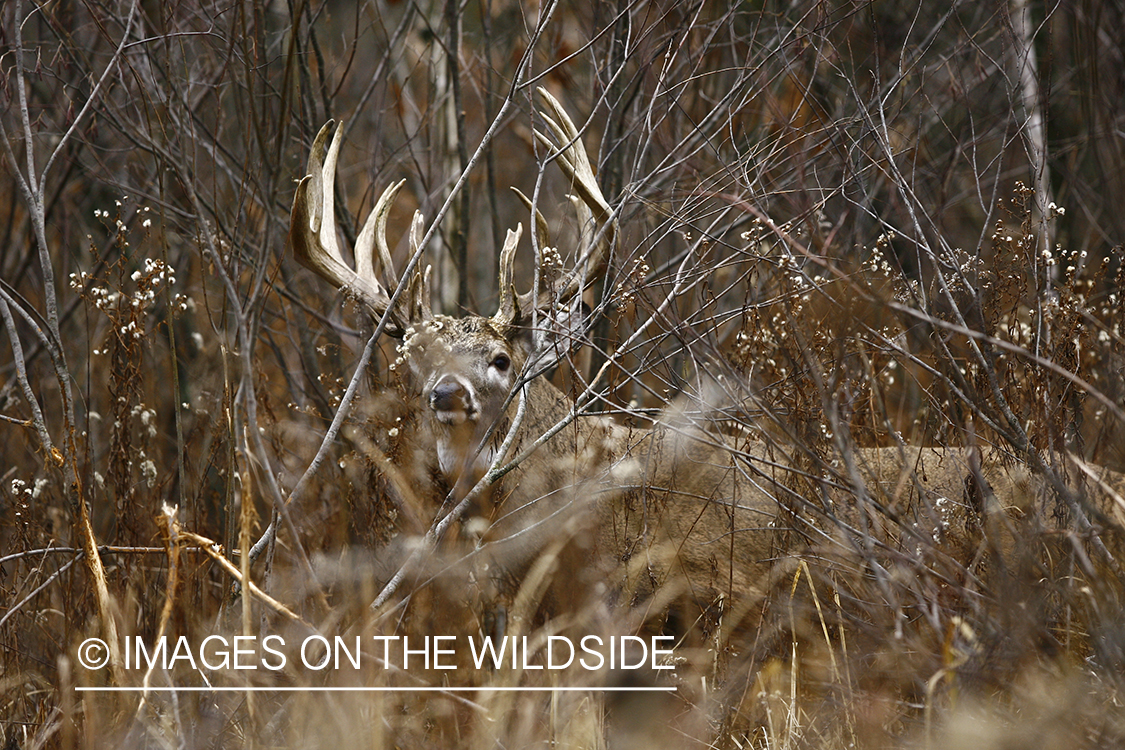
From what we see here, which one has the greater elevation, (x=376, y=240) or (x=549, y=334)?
(x=376, y=240)

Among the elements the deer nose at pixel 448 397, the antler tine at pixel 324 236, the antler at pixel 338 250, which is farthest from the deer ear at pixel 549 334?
the antler tine at pixel 324 236

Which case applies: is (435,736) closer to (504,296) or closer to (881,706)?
(881,706)

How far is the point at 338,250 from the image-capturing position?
17.0ft

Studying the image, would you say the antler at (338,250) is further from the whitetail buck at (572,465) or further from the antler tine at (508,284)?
the antler tine at (508,284)

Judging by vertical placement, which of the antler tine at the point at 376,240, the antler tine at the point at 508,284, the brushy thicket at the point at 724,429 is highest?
the antler tine at the point at 376,240

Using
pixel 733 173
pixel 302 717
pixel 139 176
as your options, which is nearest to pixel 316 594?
pixel 302 717

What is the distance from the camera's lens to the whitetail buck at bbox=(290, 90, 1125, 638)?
4402 millimetres

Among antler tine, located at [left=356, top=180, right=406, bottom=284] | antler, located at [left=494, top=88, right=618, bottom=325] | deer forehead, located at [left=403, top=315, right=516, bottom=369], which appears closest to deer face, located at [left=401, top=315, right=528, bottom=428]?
deer forehead, located at [left=403, top=315, right=516, bottom=369]

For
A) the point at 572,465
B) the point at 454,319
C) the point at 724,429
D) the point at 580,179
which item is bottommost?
the point at 572,465

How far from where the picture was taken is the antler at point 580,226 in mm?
4469

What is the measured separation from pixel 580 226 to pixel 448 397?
1220 millimetres

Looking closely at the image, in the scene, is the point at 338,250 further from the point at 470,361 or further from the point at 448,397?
the point at 448,397

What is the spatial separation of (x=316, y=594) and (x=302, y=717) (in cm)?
57

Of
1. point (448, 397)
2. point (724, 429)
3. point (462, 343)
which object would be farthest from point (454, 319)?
point (724, 429)
